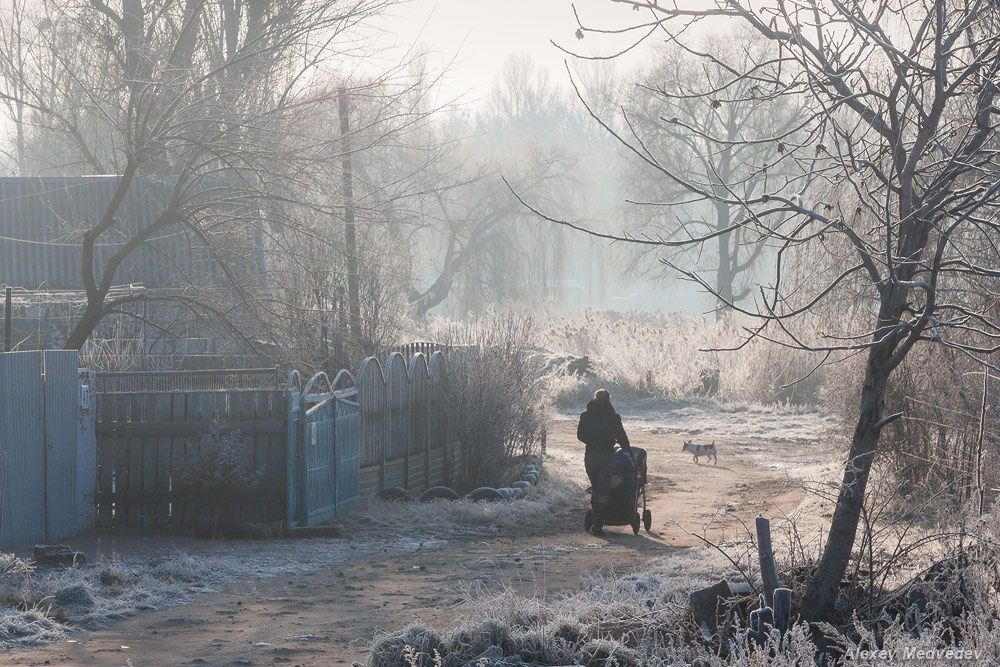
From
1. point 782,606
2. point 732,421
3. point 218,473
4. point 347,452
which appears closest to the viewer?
point 782,606

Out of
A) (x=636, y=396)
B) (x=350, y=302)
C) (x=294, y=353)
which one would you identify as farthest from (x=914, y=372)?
(x=636, y=396)

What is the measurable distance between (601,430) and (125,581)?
18.0 feet

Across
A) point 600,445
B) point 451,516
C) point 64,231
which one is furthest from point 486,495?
point 64,231

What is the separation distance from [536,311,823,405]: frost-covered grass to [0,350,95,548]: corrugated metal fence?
16.6 meters

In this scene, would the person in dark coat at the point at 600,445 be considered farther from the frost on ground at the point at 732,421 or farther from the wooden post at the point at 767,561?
the frost on ground at the point at 732,421

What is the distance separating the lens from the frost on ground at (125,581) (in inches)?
304

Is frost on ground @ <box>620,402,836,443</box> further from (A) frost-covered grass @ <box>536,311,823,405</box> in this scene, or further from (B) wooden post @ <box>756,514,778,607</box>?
(B) wooden post @ <box>756,514,778,607</box>

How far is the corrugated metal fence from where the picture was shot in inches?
411

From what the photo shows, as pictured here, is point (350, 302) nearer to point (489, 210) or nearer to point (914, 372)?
point (914, 372)

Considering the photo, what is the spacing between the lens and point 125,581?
8.98 metres

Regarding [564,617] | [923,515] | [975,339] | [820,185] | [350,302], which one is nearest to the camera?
[564,617]

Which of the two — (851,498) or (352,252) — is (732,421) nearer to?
(352,252)

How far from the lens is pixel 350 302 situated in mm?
18281

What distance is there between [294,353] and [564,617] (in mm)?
9616
